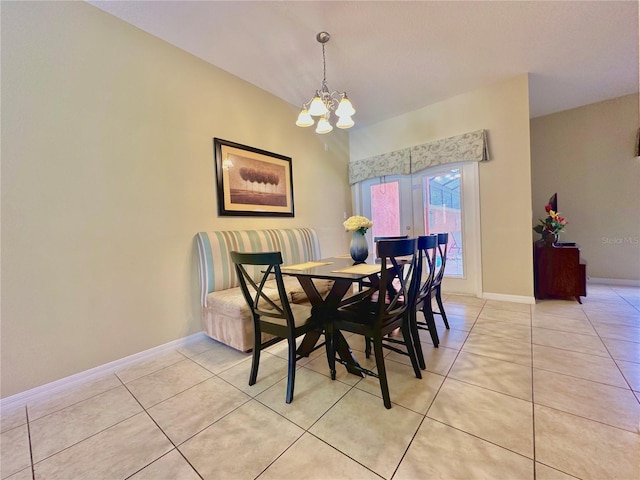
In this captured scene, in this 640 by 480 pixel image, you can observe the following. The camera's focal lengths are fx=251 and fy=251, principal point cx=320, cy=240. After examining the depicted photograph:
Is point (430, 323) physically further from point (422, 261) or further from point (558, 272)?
point (558, 272)

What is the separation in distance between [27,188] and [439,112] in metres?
4.46

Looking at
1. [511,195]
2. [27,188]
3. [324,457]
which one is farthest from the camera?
[511,195]

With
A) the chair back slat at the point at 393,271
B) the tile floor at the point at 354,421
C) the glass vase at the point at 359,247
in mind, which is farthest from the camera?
the glass vase at the point at 359,247

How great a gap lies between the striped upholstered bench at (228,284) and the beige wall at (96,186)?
0.18 meters

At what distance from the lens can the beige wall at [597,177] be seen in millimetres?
3709

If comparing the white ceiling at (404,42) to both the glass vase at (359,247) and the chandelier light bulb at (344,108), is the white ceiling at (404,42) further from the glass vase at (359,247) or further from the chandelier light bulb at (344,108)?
the glass vase at (359,247)

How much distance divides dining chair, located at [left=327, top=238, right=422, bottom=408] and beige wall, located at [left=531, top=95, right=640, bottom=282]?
4255mm

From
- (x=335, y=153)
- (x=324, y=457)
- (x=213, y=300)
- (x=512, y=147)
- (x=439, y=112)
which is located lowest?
(x=324, y=457)

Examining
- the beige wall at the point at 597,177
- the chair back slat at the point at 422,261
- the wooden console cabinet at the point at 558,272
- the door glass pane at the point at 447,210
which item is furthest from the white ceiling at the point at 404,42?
the wooden console cabinet at the point at 558,272

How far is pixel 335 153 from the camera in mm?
4367

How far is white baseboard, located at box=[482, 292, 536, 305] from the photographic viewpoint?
3119 millimetres

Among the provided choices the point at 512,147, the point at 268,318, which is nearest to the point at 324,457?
the point at 268,318

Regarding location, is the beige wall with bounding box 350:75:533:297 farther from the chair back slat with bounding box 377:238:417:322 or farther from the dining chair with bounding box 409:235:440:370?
the chair back slat with bounding box 377:238:417:322

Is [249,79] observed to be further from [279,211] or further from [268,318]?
[268,318]
